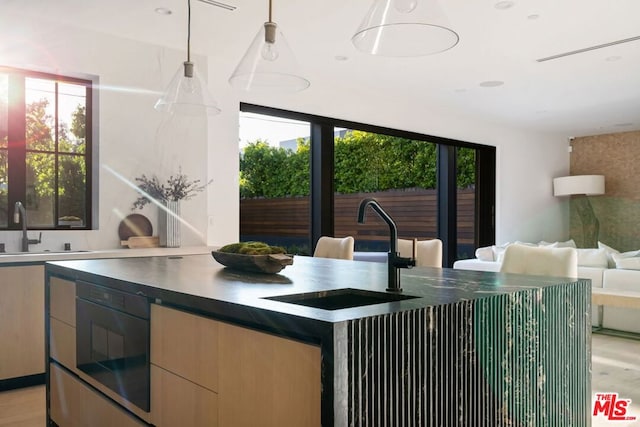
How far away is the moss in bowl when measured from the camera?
6.96ft

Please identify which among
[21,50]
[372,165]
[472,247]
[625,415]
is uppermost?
[21,50]

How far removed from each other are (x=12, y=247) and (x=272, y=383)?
3.41m

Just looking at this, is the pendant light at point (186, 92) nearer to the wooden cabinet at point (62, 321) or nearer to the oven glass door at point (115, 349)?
the wooden cabinet at point (62, 321)

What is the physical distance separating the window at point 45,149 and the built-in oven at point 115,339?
7.28 feet

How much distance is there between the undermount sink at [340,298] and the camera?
5.14 feet

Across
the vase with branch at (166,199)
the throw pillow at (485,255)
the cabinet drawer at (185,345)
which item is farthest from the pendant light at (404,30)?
the throw pillow at (485,255)

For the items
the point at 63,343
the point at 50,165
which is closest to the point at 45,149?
the point at 50,165

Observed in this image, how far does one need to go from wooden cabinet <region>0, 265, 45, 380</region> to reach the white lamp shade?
27.5 ft

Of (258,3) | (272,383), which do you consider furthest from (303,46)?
(272,383)

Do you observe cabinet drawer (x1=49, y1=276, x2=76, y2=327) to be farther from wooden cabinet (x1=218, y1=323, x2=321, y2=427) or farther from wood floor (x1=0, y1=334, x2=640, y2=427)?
wooden cabinet (x1=218, y1=323, x2=321, y2=427)

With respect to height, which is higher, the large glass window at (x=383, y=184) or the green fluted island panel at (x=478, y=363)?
the large glass window at (x=383, y=184)

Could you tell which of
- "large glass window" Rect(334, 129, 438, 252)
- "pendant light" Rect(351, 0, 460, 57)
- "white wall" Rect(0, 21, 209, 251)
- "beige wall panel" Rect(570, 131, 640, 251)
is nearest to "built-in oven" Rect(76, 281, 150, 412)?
"pendant light" Rect(351, 0, 460, 57)

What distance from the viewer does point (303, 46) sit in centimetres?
464

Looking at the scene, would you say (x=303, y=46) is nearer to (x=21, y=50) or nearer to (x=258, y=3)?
(x=258, y=3)
